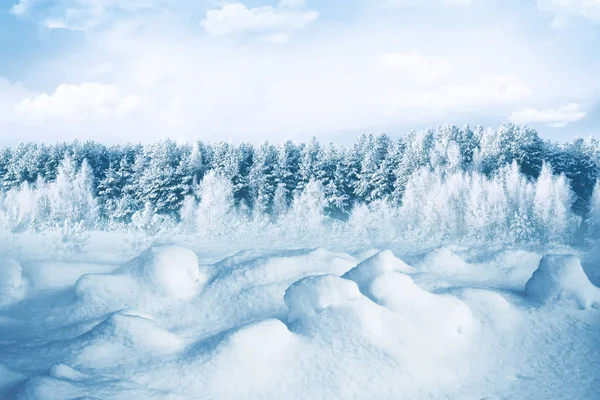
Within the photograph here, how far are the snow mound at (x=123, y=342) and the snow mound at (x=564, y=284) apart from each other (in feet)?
30.9

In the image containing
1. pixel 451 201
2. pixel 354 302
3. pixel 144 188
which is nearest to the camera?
pixel 354 302

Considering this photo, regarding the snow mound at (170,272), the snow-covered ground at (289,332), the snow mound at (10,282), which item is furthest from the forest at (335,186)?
the snow-covered ground at (289,332)

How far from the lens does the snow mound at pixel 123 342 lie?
9273mm

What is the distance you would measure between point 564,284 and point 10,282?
15.8 meters

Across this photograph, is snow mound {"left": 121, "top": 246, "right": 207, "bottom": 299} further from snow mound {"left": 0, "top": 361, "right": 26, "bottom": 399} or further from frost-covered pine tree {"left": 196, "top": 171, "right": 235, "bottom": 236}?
frost-covered pine tree {"left": 196, "top": 171, "right": 235, "bottom": 236}

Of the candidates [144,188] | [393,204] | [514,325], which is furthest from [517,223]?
[144,188]

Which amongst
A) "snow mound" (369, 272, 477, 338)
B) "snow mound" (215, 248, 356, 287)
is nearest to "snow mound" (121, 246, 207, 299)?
"snow mound" (215, 248, 356, 287)

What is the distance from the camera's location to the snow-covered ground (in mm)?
8875

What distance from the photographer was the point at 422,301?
35.6 feet

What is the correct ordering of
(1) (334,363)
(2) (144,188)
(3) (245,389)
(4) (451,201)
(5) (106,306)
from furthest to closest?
1. (2) (144,188)
2. (4) (451,201)
3. (5) (106,306)
4. (1) (334,363)
5. (3) (245,389)

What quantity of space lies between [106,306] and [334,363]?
6.77 m

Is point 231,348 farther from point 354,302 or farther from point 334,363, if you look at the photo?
point 354,302

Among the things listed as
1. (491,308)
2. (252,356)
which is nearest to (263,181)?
(491,308)

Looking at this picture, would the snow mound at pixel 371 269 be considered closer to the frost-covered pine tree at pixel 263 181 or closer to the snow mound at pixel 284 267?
the snow mound at pixel 284 267
